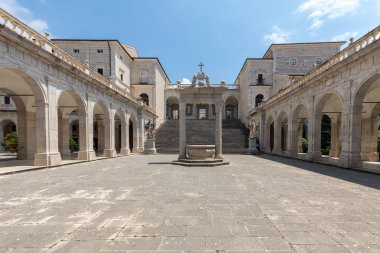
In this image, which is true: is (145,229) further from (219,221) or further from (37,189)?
(37,189)

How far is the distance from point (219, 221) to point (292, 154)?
1662 centimetres

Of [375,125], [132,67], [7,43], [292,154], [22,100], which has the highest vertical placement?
[132,67]

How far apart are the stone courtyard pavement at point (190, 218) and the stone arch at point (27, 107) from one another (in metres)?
5.26

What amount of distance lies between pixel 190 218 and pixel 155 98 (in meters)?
34.8

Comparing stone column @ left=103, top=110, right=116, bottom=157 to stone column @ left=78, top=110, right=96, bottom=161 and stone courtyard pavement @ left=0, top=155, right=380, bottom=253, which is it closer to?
stone column @ left=78, top=110, right=96, bottom=161

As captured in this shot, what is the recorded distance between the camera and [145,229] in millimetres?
3574

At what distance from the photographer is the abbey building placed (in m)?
10.4

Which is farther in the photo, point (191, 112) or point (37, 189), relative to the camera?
point (191, 112)

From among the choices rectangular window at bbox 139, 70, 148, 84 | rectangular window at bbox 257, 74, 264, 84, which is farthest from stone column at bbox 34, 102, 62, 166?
rectangular window at bbox 257, 74, 264, 84

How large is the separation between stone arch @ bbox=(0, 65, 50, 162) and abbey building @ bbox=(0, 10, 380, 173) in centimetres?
6

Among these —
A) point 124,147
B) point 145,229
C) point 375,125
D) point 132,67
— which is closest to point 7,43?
point 145,229

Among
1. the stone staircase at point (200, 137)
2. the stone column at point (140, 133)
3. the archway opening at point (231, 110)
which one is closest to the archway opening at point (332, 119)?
the stone staircase at point (200, 137)

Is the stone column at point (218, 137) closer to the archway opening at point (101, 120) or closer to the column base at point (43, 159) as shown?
the column base at point (43, 159)

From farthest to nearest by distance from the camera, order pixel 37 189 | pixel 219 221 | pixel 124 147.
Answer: pixel 124 147, pixel 37 189, pixel 219 221
